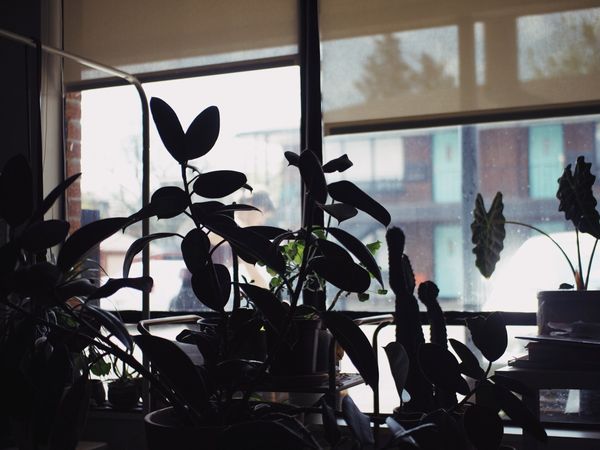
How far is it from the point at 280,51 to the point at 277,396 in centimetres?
154

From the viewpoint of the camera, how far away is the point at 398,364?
4.84ft

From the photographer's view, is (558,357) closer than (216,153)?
Yes

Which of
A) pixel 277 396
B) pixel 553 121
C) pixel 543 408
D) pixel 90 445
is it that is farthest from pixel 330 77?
pixel 90 445

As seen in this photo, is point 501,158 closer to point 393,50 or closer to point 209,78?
point 393,50

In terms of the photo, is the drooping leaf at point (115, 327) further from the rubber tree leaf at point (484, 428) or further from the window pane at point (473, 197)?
the window pane at point (473, 197)

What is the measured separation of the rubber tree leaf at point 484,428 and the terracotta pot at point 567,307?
35.6 inches

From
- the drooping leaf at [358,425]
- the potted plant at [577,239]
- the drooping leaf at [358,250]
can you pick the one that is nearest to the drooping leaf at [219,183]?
the drooping leaf at [358,250]

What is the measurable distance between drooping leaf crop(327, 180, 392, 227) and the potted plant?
93cm

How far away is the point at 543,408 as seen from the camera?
9.91 feet

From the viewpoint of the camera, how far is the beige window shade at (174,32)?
3.43 meters

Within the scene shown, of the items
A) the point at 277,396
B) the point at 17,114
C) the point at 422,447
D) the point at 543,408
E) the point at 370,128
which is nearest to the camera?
the point at 422,447

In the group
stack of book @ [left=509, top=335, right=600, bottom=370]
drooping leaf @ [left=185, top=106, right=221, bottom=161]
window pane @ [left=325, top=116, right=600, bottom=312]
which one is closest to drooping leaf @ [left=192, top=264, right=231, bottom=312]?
drooping leaf @ [left=185, top=106, right=221, bottom=161]

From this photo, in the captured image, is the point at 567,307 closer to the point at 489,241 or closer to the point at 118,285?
the point at 489,241

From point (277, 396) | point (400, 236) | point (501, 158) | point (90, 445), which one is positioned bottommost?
point (90, 445)
